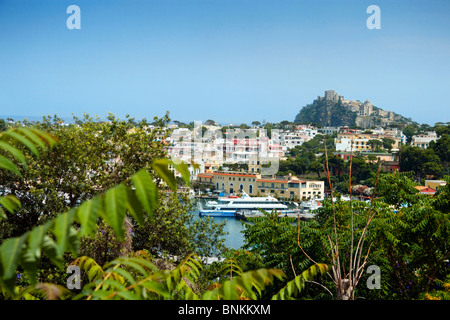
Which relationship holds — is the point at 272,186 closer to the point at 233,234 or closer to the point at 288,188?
the point at 288,188

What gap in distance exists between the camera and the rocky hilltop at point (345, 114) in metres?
83.2

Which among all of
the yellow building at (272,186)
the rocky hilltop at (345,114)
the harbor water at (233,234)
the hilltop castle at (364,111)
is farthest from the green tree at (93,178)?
the hilltop castle at (364,111)

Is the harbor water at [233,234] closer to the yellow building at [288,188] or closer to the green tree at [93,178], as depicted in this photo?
the yellow building at [288,188]

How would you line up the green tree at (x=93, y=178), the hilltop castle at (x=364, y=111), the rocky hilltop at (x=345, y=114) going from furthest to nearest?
the hilltop castle at (x=364, y=111)
the rocky hilltop at (x=345, y=114)
the green tree at (x=93, y=178)

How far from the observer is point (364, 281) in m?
3.47

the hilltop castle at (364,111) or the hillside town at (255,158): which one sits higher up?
the hilltop castle at (364,111)

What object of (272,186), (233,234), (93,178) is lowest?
(233,234)

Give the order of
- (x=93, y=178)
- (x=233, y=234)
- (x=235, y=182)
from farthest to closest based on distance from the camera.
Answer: (x=235, y=182) → (x=233, y=234) → (x=93, y=178)

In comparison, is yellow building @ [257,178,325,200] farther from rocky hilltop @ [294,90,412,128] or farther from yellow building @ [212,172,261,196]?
rocky hilltop @ [294,90,412,128]

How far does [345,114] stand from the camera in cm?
8412

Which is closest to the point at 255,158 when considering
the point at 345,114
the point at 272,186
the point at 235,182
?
the point at 235,182

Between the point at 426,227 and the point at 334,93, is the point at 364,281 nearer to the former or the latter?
the point at 426,227
